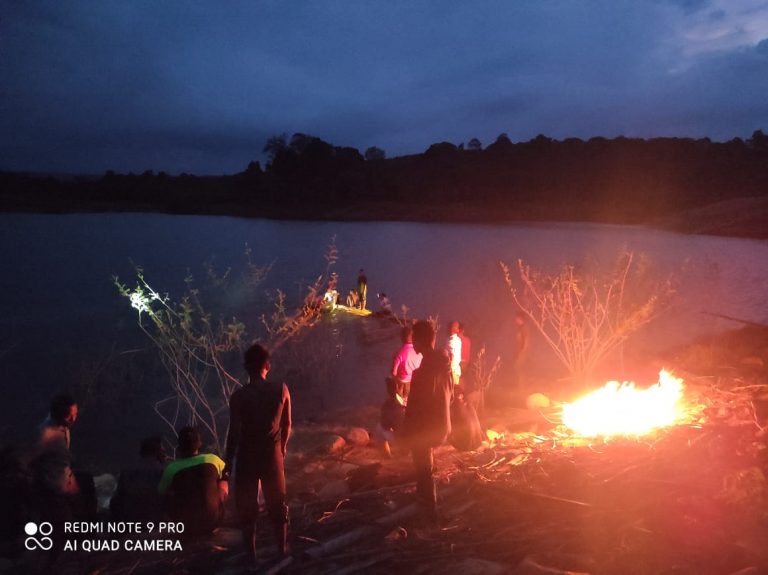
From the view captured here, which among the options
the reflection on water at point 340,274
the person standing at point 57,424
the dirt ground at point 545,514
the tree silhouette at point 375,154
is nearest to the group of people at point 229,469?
the person standing at point 57,424

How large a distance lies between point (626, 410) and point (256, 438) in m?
4.96

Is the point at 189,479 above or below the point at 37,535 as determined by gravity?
above

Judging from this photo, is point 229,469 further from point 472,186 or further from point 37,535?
point 472,186

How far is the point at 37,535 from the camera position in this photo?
4840 mm

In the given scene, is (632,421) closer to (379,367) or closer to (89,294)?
(379,367)

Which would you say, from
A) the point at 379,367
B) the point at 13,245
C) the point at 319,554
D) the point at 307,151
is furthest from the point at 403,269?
the point at 307,151

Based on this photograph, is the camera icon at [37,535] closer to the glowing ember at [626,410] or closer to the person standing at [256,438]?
the person standing at [256,438]

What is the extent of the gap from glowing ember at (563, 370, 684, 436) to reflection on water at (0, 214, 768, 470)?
5542 millimetres

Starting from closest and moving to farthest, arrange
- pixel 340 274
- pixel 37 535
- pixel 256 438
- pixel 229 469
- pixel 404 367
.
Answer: pixel 256 438 < pixel 229 469 < pixel 37 535 < pixel 404 367 < pixel 340 274

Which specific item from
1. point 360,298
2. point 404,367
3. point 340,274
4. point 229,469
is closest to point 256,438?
point 229,469

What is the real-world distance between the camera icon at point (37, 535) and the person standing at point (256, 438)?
151 cm

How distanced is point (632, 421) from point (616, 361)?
6.17 m

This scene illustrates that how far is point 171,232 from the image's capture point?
52094mm

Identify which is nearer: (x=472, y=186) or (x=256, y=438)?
(x=256, y=438)
